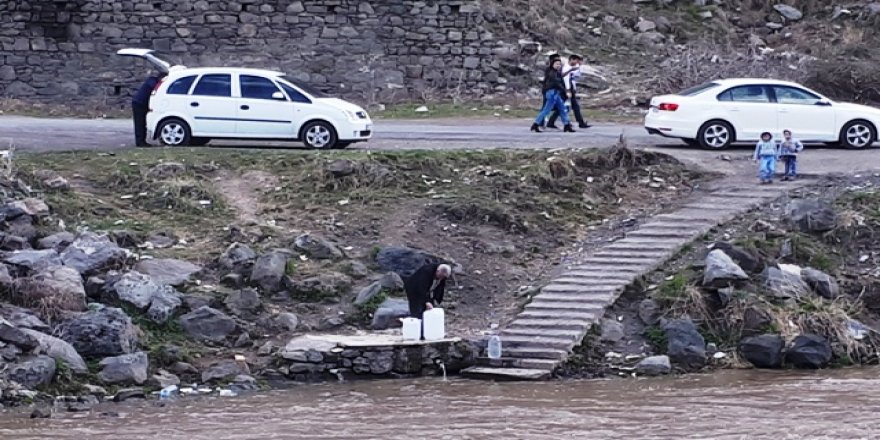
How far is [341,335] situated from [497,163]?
5566 mm

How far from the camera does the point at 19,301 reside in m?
16.5

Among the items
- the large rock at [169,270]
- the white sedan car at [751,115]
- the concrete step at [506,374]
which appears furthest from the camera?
the white sedan car at [751,115]

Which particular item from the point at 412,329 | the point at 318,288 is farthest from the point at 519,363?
the point at 318,288

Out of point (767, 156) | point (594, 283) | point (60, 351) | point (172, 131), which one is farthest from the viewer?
point (172, 131)

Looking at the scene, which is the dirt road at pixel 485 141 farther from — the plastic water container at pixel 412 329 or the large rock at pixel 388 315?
the plastic water container at pixel 412 329

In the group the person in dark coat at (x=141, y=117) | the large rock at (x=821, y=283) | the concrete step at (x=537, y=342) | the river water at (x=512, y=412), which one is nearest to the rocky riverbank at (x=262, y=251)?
the concrete step at (x=537, y=342)

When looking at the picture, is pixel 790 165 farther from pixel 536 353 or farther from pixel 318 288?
pixel 318 288

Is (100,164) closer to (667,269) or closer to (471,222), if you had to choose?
(471,222)

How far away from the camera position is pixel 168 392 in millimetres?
15148

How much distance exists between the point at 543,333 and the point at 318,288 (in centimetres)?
269

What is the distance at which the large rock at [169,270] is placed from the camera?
17594mm

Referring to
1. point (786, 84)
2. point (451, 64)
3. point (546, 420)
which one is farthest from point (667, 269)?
point (451, 64)

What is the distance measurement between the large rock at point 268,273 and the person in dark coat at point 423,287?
1729 mm

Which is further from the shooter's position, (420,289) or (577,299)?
(577,299)
